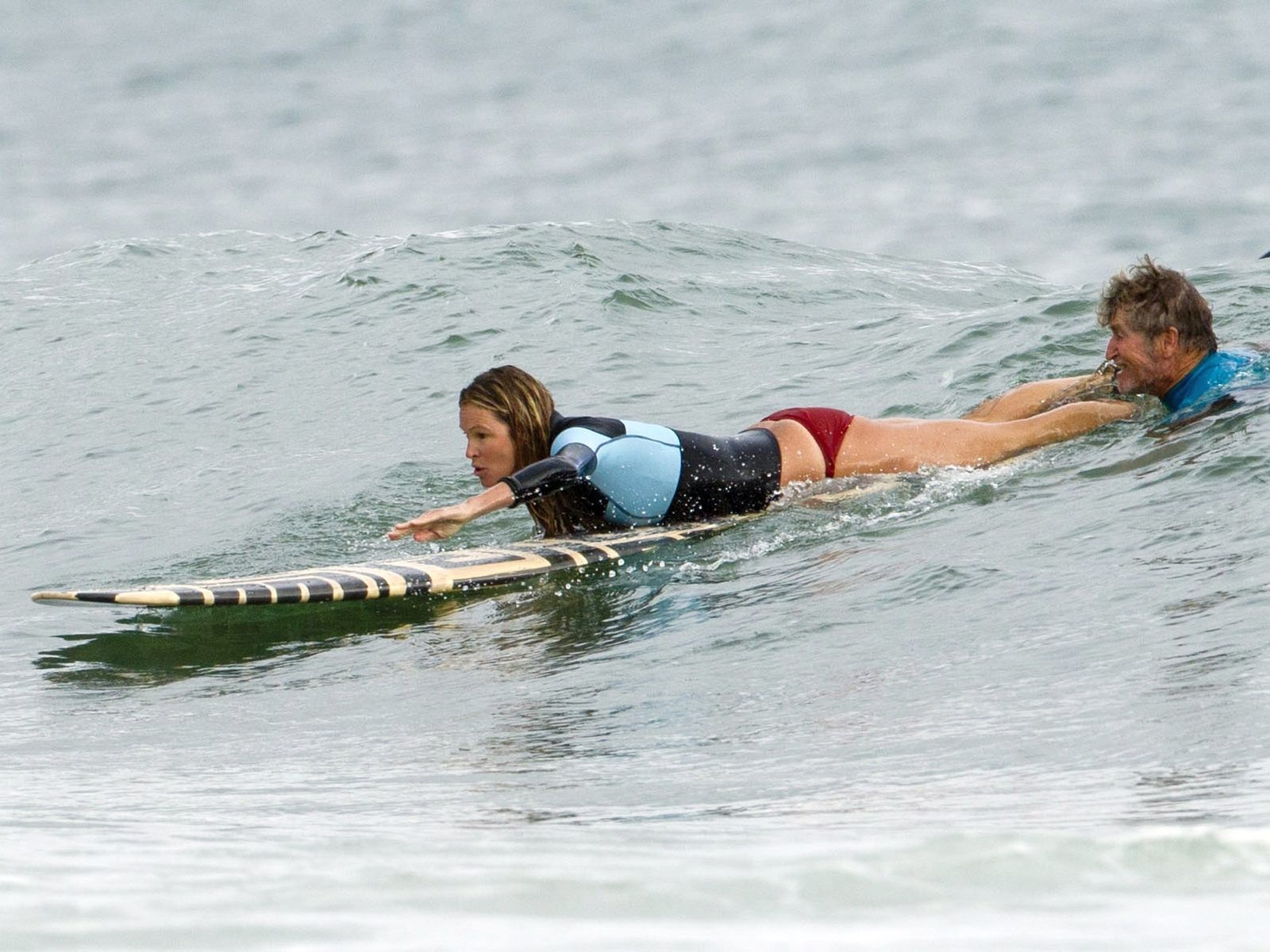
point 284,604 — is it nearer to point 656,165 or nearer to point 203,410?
point 203,410

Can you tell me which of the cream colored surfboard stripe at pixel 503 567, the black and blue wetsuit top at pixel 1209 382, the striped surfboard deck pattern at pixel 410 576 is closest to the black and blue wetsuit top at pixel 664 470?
the striped surfboard deck pattern at pixel 410 576

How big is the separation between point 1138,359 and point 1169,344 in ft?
0.55

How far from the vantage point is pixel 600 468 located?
7.44 m

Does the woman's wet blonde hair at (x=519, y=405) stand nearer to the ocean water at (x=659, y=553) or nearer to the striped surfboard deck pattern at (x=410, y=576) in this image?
the striped surfboard deck pattern at (x=410, y=576)

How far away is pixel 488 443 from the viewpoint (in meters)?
7.24

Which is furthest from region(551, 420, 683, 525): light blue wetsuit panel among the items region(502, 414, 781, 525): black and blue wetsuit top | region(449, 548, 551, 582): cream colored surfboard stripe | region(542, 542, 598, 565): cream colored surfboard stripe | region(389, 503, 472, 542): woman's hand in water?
region(389, 503, 472, 542): woman's hand in water

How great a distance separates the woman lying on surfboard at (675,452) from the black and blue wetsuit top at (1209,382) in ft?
0.94

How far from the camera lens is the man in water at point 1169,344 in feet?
26.6

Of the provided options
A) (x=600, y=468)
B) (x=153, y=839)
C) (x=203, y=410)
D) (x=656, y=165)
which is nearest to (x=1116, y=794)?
(x=153, y=839)

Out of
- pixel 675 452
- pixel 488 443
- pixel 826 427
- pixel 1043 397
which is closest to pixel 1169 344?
pixel 1043 397

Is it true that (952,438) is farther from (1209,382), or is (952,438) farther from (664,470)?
(664,470)

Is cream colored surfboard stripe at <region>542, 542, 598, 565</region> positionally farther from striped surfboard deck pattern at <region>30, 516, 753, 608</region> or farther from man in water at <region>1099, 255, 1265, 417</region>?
man in water at <region>1099, 255, 1265, 417</region>

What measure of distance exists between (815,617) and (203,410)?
7.97 m

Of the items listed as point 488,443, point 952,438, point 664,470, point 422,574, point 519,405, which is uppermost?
point 519,405
